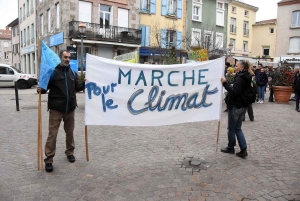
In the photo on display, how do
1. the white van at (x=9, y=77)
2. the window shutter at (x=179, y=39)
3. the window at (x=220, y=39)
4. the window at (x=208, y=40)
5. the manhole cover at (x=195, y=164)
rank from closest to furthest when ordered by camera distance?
the manhole cover at (x=195, y=164), the white van at (x=9, y=77), the window at (x=208, y=40), the window shutter at (x=179, y=39), the window at (x=220, y=39)

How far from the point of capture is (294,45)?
3509cm

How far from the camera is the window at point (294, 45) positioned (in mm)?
34766

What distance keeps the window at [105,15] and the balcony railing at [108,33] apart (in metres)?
0.63

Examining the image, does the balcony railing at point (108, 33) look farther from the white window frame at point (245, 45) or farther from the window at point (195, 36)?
the white window frame at point (245, 45)

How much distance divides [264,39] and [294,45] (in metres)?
5.19

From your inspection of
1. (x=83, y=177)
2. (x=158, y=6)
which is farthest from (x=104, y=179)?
(x=158, y=6)

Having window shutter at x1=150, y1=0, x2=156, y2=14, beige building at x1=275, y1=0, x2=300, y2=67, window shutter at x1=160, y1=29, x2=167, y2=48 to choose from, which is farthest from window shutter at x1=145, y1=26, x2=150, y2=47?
beige building at x1=275, y1=0, x2=300, y2=67

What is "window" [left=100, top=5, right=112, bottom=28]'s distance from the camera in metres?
24.4

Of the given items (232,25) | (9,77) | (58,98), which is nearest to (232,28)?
(232,25)

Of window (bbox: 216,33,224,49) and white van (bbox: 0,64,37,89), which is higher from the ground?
window (bbox: 216,33,224,49)

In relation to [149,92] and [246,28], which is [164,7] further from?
[149,92]

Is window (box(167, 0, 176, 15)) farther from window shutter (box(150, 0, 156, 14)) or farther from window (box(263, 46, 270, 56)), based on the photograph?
window (box(263, 46, 270, 56))

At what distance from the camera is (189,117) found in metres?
4.82

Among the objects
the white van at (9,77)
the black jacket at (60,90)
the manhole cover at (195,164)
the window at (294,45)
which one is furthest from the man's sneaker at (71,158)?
the window at (294,45)
